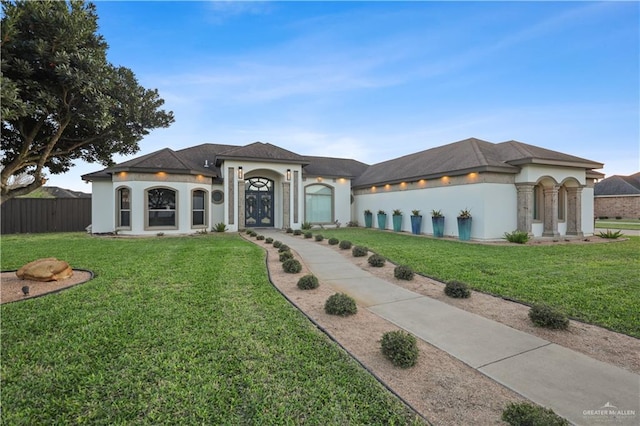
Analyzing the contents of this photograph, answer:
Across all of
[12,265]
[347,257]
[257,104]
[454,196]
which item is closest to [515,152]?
[454,196]

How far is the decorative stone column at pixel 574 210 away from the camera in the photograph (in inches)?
560

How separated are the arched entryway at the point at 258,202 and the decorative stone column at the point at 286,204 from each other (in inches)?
67.3

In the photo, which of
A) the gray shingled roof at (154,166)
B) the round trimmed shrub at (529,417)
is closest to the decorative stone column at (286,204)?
the gray shingled roof at (154,166)

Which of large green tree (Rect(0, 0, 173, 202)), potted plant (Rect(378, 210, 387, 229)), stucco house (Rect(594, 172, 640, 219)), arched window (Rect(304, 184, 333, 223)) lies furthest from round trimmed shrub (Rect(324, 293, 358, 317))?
stucco house (Rect(594, 172, 640, 219))

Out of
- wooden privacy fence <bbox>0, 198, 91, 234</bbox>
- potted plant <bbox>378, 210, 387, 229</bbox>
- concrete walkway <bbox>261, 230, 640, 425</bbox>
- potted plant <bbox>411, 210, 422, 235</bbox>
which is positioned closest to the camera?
concrete walkway <bbox>261, 230, 640, 425</bbox>

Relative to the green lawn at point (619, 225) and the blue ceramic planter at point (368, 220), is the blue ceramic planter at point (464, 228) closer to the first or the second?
the blue ceramic planter at point (368, 220)

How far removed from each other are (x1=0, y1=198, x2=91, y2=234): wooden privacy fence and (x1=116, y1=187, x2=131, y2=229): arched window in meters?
5.06

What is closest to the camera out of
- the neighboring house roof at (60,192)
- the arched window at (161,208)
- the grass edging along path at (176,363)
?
the grass edging along path at (176,363)

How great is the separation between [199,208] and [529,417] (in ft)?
51.0

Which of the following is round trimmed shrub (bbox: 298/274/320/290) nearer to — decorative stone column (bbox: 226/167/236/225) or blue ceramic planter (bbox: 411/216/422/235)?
blue ceramic planter (bbox: 411/216/422/235)

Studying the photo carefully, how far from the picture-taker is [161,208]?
14203 mm

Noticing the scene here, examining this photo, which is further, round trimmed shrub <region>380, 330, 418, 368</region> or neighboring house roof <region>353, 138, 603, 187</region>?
neighboring house roof <region>353, 138, 603, 187</region>

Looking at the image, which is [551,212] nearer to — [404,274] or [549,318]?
[404,274]

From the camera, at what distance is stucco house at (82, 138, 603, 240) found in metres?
12.8
